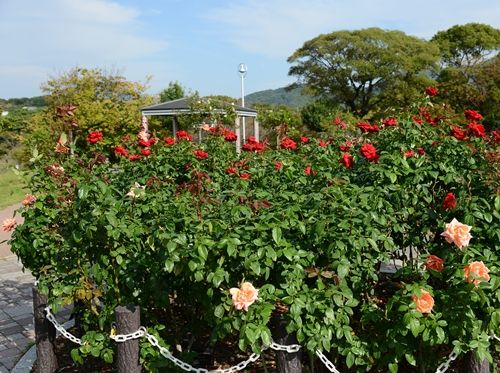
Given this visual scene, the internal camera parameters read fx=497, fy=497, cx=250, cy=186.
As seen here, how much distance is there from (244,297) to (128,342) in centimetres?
84

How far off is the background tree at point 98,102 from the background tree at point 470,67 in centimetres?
1166

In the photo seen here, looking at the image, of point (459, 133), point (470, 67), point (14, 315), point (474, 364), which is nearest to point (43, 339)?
point (14, 315)

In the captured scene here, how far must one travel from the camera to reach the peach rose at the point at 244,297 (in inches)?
75.7

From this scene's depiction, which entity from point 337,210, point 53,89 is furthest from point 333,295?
point 53,89

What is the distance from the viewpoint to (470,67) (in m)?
27.3

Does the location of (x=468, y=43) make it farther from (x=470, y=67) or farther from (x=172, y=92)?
(x=172, y=92)

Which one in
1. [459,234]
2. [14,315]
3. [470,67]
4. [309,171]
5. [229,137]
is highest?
[470,67]

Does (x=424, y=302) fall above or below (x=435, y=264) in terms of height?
below

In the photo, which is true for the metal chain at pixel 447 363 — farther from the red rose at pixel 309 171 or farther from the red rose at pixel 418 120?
the red rose at pixel 418 120

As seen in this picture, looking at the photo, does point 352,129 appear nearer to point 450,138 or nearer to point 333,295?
point 450,138

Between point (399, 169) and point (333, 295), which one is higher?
point (399, 169)

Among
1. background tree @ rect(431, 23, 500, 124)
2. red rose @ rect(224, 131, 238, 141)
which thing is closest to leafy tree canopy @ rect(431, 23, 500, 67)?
background tree @ rect(431, 23, 500, 124)

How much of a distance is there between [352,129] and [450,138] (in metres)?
1.85

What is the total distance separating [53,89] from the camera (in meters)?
19.0
